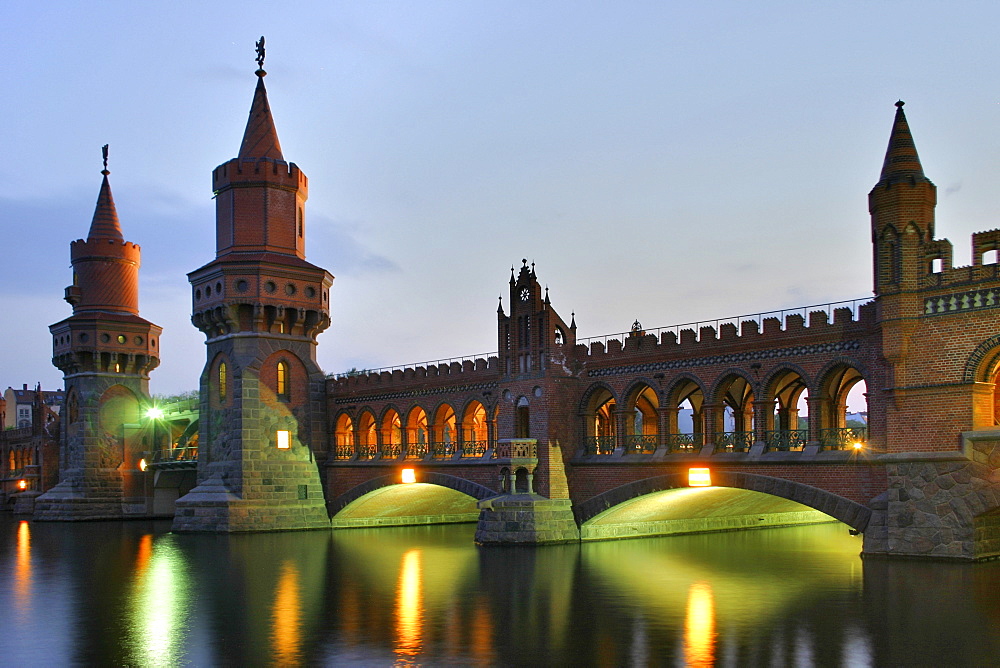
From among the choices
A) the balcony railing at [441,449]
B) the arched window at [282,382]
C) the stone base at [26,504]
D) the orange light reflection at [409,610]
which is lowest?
the stone base at [26,504]

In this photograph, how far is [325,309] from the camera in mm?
47594

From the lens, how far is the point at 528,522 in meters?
34.8

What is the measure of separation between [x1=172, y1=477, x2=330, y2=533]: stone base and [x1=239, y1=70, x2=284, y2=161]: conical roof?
594 inches

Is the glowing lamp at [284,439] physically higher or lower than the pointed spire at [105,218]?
lower

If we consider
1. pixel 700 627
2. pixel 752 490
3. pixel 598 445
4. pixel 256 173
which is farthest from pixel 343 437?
pixel 700 627

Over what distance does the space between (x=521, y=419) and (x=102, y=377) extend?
31.5 metres

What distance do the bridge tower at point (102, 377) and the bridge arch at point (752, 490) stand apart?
3367cm

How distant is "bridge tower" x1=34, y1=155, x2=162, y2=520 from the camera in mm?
57625

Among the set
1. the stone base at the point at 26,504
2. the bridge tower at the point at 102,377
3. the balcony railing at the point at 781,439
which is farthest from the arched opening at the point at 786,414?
the stone base at the point at 26,504

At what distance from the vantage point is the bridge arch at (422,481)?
3940 centimetres

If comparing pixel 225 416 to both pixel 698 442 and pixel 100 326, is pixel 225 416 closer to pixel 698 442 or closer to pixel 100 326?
pixel 100 326

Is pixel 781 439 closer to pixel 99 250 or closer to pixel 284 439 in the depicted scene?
pixel 284 439

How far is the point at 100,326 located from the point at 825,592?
46.4 meters

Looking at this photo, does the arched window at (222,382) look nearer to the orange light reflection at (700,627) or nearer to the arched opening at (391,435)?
the arched opening at (391,435)
